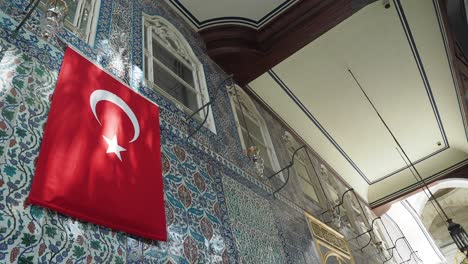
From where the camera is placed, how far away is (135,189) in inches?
61.1

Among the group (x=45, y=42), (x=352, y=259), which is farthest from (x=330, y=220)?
(x=45, y=42)

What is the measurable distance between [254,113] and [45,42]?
2.77 meters

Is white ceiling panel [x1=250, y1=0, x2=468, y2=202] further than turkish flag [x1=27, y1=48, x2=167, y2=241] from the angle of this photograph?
Yes

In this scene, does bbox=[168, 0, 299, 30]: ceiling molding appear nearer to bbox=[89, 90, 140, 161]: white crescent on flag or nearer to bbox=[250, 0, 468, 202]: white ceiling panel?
bbox=[250, 0, 468, 202]: white ceiling panel

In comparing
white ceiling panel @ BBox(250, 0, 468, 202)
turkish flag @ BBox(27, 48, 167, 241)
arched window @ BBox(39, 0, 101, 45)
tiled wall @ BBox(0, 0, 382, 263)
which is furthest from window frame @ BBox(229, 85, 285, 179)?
turkish flag @ BBox(27, 48, 167, 241)

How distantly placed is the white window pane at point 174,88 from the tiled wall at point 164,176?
22 centimetres

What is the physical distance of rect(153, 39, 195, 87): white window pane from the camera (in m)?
2.75

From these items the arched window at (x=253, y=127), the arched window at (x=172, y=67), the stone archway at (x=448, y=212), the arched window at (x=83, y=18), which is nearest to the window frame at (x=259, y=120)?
the arched window at (x=253, y=127)

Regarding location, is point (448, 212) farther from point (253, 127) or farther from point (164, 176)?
point (164, 176)

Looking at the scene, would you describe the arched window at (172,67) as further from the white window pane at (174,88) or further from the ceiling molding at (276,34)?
the ceiling molding at (276,34)

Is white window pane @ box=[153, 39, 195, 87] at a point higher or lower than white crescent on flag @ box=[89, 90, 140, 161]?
higher

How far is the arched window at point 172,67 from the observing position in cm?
250

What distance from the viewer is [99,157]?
4.76 ft

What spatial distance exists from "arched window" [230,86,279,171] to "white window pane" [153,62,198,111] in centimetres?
65
